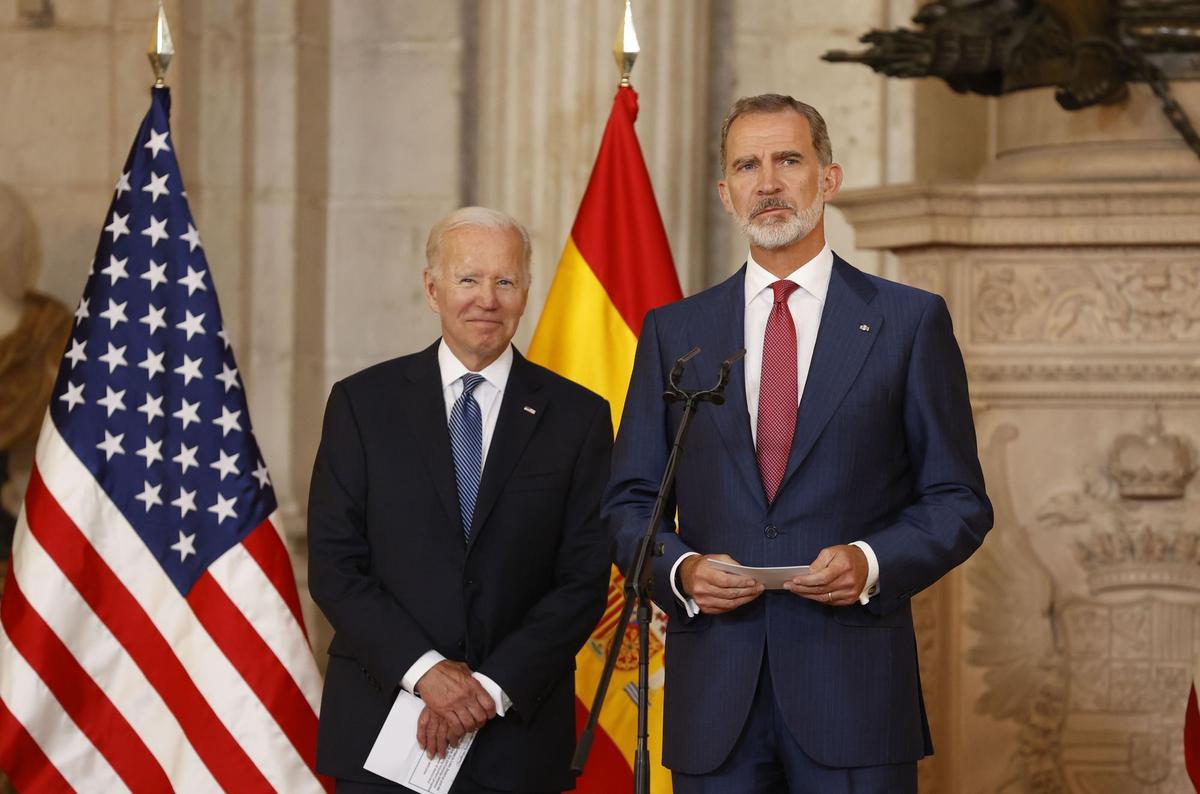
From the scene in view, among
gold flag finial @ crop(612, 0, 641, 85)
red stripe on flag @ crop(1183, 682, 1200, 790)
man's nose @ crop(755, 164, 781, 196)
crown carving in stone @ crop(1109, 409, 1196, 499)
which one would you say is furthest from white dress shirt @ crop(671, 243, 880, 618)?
crown carving in stone @ crop(1109, 409, 1196, 499)

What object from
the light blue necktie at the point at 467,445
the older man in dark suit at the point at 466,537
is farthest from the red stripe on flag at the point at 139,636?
the light blue necktie at the point at 467,445

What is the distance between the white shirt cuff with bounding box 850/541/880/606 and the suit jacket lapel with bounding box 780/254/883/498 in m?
0.15

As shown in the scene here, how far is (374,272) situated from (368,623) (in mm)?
3007

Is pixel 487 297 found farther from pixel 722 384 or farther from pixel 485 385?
pixel 722 384

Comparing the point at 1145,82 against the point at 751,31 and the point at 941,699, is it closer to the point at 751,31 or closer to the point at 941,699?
the point at 751,31

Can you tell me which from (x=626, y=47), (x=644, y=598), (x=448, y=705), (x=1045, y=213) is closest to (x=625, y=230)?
(x=626, y=47)

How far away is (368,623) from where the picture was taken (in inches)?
130

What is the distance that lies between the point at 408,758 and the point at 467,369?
0.74 metres

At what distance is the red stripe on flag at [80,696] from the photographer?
421cm

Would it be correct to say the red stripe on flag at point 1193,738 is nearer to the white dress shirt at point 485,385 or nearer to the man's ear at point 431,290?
the white dress shirt at point 485,385

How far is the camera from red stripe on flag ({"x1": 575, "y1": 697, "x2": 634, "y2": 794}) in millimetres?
4238

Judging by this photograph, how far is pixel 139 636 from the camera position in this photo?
4281 millimetres

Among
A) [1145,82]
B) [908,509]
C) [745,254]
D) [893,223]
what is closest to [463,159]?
[745,254]

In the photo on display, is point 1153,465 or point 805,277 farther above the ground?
point 805,277
